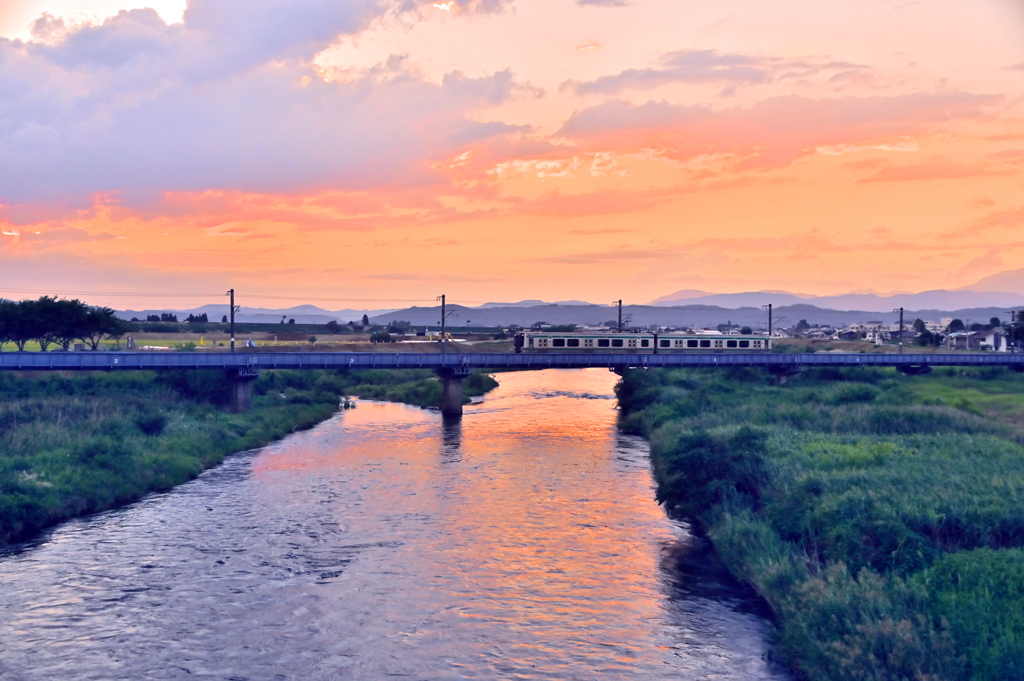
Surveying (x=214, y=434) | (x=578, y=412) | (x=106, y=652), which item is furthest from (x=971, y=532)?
(x=578, y=412)

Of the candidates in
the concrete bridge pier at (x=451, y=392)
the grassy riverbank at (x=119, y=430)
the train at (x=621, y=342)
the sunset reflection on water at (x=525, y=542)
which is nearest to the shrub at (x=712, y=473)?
the sunset reflection on water at (x=525, y=542)

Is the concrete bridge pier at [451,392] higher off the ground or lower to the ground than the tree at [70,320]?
lower

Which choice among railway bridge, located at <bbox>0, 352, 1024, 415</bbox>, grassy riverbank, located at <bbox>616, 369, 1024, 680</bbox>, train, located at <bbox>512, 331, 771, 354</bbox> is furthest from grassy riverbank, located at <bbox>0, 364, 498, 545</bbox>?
grassy riverbank, located at <bbox>616, 369, 1024, 680</bbox>

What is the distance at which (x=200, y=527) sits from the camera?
3578 centimetres

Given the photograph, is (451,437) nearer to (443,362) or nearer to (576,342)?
(443,362)

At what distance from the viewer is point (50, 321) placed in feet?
292

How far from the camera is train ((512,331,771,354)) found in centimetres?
9175

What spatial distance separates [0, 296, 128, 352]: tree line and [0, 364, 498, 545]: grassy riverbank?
17890mm

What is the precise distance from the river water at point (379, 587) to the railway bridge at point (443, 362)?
21026mm

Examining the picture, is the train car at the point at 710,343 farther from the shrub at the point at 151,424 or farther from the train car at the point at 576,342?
the shrub at the point at 151,424

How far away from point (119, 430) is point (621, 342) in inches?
2233

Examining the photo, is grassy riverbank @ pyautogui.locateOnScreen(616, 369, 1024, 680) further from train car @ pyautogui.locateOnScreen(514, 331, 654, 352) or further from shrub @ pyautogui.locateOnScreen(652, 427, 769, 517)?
train car @ pyautogui.locateOnScreen(514, 331, 654, 352)

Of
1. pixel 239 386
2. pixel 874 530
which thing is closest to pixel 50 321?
pixel 239 386

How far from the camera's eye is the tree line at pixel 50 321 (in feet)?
287
